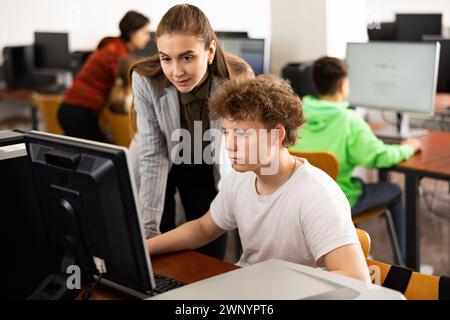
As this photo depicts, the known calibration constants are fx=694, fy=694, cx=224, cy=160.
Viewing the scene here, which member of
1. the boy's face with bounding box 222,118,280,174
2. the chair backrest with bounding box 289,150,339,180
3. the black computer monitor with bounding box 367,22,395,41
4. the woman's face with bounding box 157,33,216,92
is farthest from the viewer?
the black computer monitor with bounding box 367,22,395,41

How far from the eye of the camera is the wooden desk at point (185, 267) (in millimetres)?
1552

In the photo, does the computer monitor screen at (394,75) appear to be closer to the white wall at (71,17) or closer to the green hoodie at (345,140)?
A: the green hoodie at (345,140)

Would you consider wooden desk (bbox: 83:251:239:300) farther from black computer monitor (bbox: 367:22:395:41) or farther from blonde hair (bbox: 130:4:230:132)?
black computer monitor (bbox: 367:22:395:41)

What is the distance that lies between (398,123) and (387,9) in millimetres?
4486

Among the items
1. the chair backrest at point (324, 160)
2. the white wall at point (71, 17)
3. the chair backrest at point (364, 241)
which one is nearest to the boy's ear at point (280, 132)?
the chair backrest at point (364, 241)

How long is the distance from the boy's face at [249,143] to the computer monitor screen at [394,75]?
1.94m

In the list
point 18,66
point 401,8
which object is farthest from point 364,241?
point 401,8

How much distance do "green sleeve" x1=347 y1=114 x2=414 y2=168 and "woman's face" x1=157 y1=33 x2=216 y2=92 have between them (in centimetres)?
113

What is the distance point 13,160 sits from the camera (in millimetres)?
1546

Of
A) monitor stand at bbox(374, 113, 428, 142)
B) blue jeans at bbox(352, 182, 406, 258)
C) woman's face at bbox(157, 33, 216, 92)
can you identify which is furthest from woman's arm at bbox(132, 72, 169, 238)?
monitor stand at bbox(374, 113, 428, 142)

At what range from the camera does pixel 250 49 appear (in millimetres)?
4074

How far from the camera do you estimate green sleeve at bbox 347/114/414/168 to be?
9.62ft

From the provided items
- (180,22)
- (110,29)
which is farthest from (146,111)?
(110,29)
